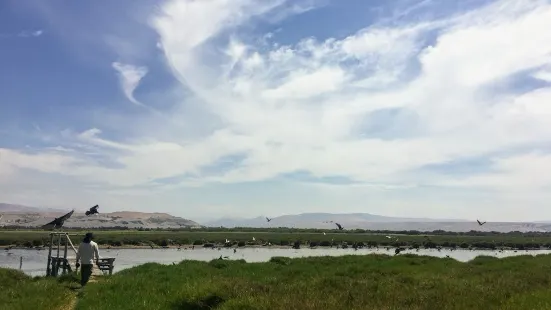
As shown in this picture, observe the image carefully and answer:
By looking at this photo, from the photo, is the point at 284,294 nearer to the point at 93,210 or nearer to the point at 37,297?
the point at 37,297

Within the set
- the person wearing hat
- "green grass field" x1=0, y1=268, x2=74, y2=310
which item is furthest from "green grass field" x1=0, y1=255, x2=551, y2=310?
the person wearing hat

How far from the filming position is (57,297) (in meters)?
19.8

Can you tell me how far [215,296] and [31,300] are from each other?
7.26 metres

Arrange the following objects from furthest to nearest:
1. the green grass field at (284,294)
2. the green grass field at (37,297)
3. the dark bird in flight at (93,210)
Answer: the dark bird in flight at (93,210), the green grass field at (37,297), the green grass field at (284,294)

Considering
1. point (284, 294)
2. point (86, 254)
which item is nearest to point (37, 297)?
point (86, 254)

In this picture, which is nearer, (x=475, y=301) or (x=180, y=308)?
(x=475, y=301)

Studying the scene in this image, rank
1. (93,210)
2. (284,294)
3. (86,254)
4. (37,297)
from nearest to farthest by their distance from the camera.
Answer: (284,294) → (37,297) → (86,254) → (93,210)

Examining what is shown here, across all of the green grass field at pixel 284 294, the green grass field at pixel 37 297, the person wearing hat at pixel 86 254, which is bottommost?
the green grass field at pixel 37 297

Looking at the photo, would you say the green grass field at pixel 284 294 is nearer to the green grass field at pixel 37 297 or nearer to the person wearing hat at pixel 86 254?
the green grass field at pixel 37 297

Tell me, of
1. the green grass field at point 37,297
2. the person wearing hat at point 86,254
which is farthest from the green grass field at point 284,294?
the person wearing hat at point 86,254

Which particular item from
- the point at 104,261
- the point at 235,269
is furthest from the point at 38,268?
the point at 235,269

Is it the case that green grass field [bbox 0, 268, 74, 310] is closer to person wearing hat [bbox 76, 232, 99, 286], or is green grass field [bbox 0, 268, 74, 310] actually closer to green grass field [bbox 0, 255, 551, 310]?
green grass field [bbox 0, 255, 551, 310]

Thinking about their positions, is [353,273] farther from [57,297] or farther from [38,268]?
[38,268]

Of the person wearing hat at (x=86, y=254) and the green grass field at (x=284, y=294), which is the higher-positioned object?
the person wearing hat at (x=86, y=254)
